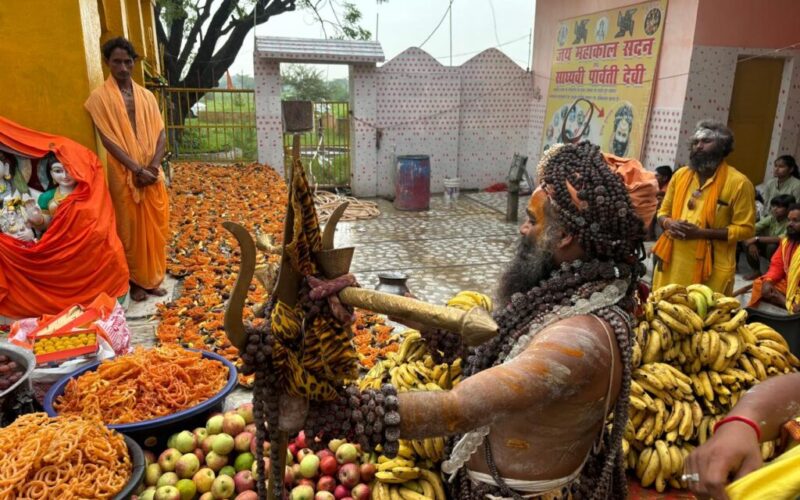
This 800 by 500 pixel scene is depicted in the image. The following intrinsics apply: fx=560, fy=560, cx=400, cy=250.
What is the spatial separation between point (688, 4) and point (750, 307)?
19.0ft

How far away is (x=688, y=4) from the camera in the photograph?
877cm

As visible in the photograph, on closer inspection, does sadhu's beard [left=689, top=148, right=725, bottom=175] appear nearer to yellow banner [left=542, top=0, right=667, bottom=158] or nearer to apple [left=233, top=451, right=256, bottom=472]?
apple [left=233, top=451, right=256, bottom=472]

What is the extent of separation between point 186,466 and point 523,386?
7.00 feet

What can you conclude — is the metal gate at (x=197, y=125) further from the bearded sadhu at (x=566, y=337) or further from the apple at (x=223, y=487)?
the bearded sadhu at (x=566, y=337)

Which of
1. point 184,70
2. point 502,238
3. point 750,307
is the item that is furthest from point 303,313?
point 184,70

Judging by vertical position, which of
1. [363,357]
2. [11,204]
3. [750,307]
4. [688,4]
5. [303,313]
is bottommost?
[363,357]

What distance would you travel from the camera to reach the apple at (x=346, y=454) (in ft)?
9.70

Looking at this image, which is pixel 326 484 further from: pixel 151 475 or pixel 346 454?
pixel 151 475

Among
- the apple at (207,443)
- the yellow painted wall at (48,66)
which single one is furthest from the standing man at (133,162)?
the apple at (207,443)

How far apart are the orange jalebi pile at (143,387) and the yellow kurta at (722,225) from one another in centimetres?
421

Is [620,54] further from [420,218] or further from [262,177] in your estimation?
[262,177]

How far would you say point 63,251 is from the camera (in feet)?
18.2

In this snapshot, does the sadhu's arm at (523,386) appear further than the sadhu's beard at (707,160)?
No

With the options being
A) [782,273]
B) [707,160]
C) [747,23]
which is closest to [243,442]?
[707,160]
